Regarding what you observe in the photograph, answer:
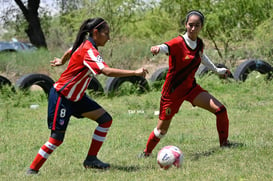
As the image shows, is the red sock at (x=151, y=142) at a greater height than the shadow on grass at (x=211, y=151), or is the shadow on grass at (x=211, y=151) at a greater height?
the red sock at (x=151, y=142)

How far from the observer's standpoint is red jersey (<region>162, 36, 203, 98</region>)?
617 centimetres

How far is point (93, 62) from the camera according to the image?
534cm

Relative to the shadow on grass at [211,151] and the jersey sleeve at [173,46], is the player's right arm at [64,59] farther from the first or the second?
the shadow on grass at [211,151]

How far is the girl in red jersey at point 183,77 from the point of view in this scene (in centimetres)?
616

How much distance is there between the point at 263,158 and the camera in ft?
19.5

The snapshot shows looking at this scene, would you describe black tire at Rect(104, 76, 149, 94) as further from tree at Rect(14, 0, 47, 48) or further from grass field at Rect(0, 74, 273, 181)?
A: tree at Rect(14, 0, 47, 48)

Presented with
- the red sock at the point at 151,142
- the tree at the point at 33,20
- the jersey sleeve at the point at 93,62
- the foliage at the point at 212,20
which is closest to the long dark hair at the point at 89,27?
the jersey sleeve at the point at 93,62

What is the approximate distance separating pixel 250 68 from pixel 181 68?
7.52 meters

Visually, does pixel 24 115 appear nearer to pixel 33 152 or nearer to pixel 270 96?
pixel 33 152

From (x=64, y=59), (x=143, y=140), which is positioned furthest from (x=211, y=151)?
(x=64, y=59)

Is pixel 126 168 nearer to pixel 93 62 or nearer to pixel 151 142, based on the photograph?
pixel 151 142

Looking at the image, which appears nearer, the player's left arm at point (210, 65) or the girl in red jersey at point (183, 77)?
the girl in red jersey at point (183, 77)

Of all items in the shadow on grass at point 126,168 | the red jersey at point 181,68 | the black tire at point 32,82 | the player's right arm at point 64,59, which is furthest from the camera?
the black tire at point 32,82

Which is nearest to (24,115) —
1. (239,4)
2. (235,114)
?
(235,114)
